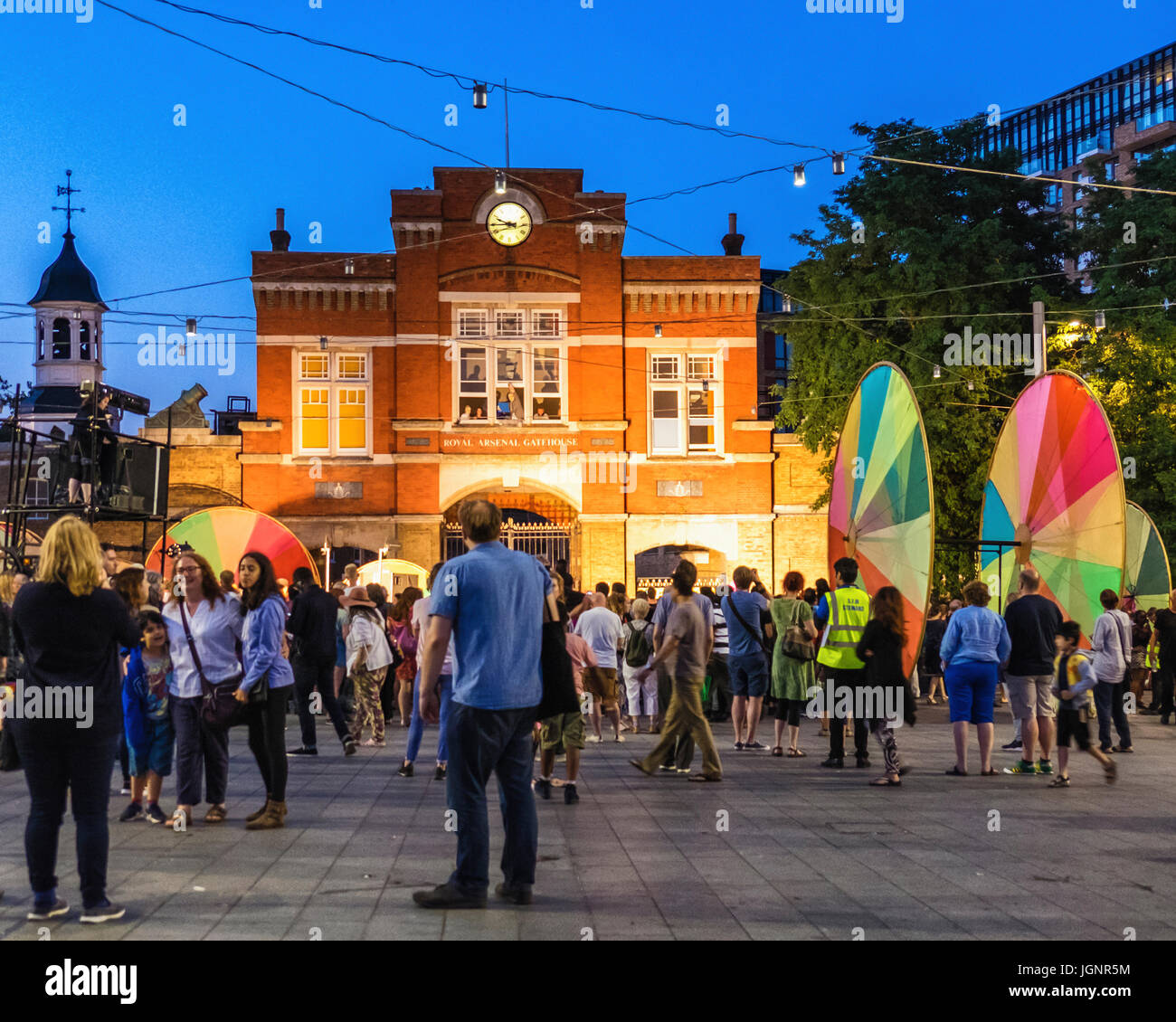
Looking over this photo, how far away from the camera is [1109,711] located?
53.5ft

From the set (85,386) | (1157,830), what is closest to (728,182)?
(85,386)

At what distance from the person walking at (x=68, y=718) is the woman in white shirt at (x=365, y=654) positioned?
27.8 feet

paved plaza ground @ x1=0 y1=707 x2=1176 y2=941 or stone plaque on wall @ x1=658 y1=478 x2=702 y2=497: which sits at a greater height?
stone plaque on wall @ x1=658 y1=478 x2=702 y2=497

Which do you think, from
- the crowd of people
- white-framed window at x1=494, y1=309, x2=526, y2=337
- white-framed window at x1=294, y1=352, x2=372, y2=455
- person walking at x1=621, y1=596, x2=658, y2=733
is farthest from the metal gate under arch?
person walking at x1=621, y1=596, x2=658, y2=733

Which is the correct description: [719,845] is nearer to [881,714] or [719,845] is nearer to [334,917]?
[334,917]

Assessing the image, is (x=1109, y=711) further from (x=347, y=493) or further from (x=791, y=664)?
(x=347, y=493)

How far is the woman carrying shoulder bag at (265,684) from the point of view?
10.0 m

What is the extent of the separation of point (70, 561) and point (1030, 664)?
31.3 ft

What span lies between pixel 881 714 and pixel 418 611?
172 inches

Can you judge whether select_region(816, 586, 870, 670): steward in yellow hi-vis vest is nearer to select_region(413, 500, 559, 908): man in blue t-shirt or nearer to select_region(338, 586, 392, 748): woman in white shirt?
select_region(338, 586, 392, 748): woman in white shirt

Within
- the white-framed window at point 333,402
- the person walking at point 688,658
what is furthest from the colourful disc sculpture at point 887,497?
the white-framed window at point 333,402

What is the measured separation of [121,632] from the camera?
718 centimetres

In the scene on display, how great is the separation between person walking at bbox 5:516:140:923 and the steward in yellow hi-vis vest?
838cm

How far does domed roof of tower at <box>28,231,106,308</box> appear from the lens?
9306 centimetres
